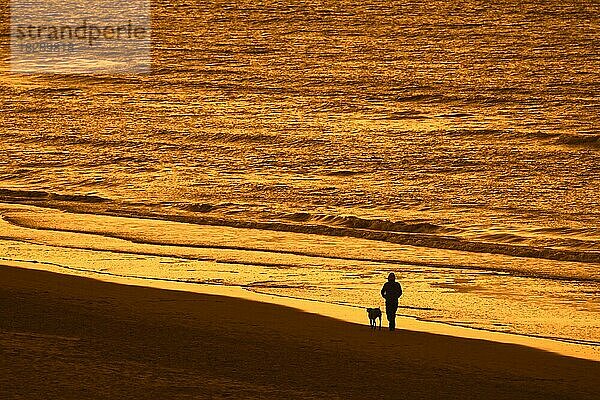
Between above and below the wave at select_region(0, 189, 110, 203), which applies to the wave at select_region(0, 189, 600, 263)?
below

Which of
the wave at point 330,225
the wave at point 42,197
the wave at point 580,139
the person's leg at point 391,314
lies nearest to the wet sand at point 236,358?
the person's leg at point 391,314

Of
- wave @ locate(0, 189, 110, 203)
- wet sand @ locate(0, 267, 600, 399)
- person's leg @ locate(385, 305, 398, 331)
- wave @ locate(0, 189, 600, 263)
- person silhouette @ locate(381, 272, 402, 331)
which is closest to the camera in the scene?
wet sand @ locate(0, 267, 600, 399)

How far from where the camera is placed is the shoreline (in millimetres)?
8734

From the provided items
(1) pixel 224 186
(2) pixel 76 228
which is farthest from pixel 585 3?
(2) pixel 76 228

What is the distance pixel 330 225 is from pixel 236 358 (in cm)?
747

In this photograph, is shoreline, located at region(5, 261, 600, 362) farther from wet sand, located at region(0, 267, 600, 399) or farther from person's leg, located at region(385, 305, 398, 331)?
person's leg, located at region(385, 305, 398, 331)

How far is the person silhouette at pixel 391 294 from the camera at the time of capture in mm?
8492

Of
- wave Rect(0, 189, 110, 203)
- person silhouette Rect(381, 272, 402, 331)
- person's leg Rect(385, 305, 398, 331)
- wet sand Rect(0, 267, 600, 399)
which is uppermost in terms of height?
wave Rect(0, 189, 110, 203)

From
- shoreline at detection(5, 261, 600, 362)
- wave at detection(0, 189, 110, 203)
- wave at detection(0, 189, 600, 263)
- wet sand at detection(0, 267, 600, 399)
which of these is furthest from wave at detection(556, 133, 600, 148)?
wet sand at detection(0, 267, 600, 399)

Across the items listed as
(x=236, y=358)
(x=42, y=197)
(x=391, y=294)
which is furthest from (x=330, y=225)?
(x=236, y=358)

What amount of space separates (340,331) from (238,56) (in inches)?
854

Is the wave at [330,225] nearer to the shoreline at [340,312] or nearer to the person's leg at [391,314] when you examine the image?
the shoreline at [340,312]

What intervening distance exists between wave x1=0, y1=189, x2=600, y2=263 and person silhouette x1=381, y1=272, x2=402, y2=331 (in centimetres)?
488

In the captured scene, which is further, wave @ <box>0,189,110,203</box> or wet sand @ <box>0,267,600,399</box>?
wave @ <box>0,189,110,203</box>
